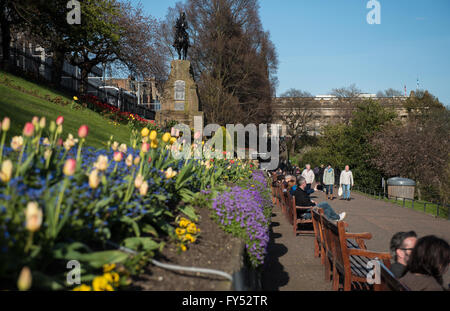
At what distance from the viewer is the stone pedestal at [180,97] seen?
19.9m

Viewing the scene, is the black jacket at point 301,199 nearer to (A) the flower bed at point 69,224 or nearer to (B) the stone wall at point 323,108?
(A) the flower bed at point 69,224

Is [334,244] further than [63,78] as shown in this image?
No

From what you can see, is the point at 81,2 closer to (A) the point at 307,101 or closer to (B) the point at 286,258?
(B) the point at 286,258

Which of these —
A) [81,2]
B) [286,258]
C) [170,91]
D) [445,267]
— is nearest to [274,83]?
[170,91]

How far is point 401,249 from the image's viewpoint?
358 cm

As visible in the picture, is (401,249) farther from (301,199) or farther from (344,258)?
(301,199)

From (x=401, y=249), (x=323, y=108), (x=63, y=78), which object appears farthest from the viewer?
(x=323, y=108)

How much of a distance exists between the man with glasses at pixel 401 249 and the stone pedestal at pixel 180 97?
16.8 metres

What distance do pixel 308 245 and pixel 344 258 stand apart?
3.19 meters

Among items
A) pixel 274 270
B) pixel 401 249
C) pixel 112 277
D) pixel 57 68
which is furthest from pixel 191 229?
pixel 57 68

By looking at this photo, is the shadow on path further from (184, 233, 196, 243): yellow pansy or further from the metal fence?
the metal fence

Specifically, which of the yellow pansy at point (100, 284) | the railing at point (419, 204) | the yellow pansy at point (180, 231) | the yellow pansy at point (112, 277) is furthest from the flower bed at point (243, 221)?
the railing at point (419, 204)

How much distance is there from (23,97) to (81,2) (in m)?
7.49

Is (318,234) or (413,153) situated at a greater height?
(413,153)
